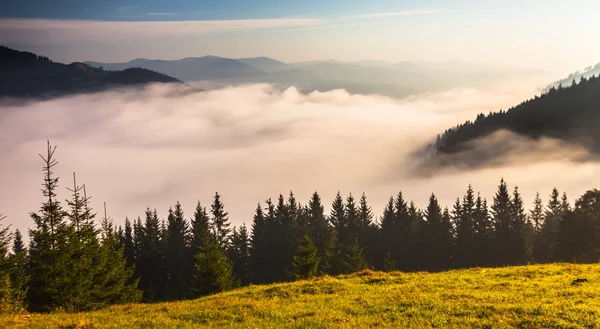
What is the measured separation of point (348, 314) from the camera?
20.5 m

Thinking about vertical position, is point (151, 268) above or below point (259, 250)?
below

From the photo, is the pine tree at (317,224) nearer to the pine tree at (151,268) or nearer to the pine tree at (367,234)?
the pine tree at (367,234)

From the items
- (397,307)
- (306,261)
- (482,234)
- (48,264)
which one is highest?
(48,264)

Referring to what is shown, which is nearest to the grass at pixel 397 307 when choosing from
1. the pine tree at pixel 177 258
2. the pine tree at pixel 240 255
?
the pine tree at pixel 177 258

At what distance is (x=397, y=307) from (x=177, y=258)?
85432 mm

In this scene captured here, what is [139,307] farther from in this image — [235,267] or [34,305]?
[235,267]

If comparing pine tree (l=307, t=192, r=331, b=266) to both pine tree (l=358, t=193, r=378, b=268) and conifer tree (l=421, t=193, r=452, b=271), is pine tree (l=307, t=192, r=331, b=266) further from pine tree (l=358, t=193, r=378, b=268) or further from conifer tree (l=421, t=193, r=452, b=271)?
conifer tree (l=421, t=193, r=452, b=271)

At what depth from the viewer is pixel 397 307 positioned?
21.2 meters

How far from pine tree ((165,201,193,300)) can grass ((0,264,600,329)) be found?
69772mm

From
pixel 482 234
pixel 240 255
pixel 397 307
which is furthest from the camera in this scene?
pixel 240 255

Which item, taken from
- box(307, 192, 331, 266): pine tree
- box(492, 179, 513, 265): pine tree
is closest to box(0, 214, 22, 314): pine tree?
box(307, 192, 331, 266): pine tree

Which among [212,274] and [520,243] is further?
[520,243]

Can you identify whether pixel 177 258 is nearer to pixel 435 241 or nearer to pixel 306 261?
pixel 306 261

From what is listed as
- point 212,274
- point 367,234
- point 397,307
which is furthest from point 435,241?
point 397,307
